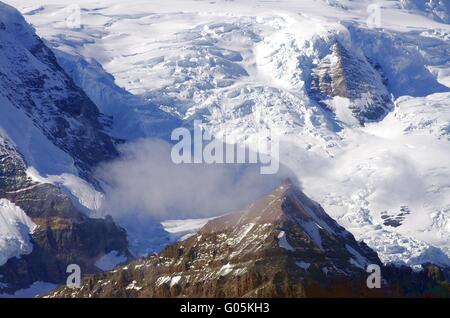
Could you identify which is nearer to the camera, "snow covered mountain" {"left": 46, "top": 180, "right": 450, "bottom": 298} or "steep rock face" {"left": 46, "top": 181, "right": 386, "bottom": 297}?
"snow covered mountain" {"left": 46, "top": 180, "right": 450, "bottom": 298}
